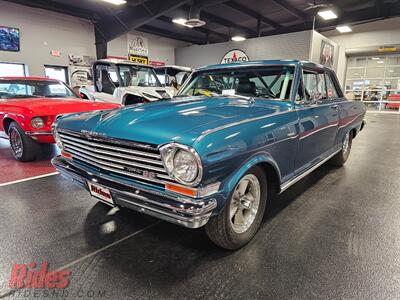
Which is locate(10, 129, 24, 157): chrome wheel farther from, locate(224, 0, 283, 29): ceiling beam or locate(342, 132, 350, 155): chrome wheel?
locate(224, 0, 283, 29): ceiling beam

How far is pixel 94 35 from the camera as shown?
12.9 meters

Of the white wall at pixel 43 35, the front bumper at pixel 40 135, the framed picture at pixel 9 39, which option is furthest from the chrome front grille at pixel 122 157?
the white wall at pixel 43 35

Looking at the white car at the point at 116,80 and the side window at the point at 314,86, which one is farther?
the white car at the point at 116,80

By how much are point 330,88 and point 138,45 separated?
13995 mm

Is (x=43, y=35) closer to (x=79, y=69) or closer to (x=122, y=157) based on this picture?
(x=79, y=69)

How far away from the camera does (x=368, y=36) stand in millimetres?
14539

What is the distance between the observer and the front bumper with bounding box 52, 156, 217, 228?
1.46 metres

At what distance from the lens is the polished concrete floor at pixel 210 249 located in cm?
160

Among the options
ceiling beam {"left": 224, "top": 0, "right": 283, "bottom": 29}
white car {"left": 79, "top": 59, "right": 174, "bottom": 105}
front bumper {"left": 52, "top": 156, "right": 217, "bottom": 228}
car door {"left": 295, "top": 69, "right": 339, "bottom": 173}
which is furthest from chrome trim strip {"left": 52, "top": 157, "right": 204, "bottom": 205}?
ceiling beam {"left": 224, "top": 0, "right": 283, "bottom": 29}

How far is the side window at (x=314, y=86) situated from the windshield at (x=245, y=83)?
0.28 meters

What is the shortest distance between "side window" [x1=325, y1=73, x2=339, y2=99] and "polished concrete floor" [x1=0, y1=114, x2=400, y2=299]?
1274mm

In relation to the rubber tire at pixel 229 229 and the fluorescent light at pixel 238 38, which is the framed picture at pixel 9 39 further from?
the rubber tire at pixel 229 229

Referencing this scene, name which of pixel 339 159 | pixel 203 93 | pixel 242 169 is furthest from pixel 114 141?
pixel 339 159

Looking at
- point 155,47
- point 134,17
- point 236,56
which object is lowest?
point 236,56
